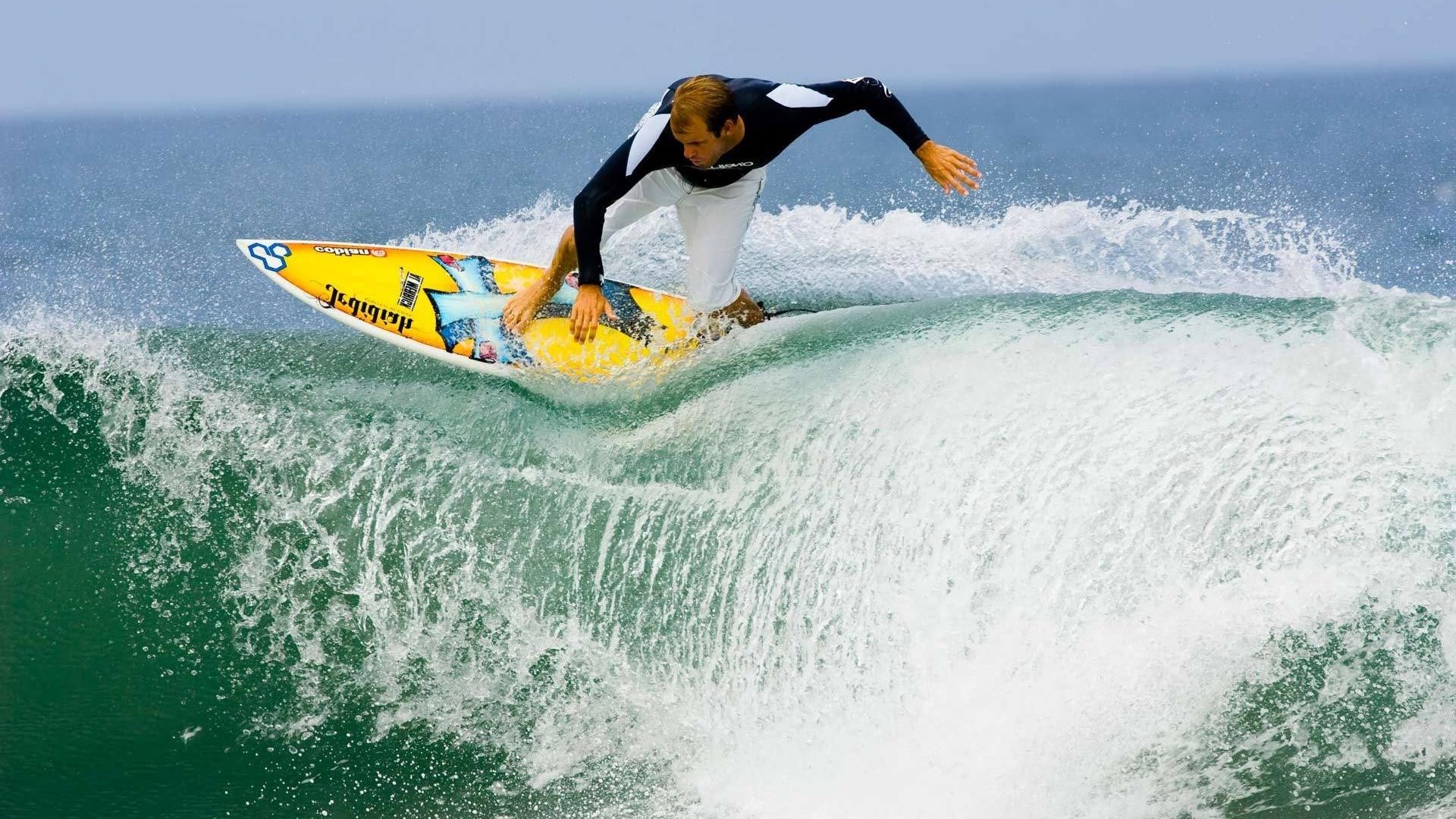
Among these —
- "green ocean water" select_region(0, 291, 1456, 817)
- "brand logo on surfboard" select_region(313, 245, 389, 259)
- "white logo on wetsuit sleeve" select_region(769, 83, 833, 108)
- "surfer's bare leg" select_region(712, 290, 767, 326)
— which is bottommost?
"green ocean water" select_region(0, 291, 1456, 817)

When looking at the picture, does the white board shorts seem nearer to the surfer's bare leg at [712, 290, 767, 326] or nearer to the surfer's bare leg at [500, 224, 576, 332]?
the surfer's bare leg at [712, 290, 767, 326]

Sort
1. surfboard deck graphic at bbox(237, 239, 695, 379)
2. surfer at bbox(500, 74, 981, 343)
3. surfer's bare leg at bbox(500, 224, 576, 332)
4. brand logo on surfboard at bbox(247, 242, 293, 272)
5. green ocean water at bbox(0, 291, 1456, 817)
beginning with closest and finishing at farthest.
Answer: green ocean water at bbox(0, 291, 1456, 817), surfer at bbox(500, 74, 981, 343), surfer's bare leg at bbox(500, 224, 576, 332), surfboard deck graphic at bbox(237, 239, 695, 379), brand logo on surfboard at bbox(247, 242, 293, 272)

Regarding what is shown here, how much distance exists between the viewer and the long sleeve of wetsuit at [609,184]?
3.84m

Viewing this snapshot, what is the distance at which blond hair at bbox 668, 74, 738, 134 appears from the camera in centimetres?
364

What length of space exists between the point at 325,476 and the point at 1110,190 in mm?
12892

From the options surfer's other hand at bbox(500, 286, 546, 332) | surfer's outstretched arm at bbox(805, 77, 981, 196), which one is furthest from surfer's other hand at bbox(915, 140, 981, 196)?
surfer's other hand at bbox(500, 286, 546, 332)

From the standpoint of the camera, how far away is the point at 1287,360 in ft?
11.4

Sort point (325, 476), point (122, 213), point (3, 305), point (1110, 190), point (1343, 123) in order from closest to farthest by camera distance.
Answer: point (325, 476) → point (3, 305) → point (122, 213) → point (1110, 190) → point (1343, 123)

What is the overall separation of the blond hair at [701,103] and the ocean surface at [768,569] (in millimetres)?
923

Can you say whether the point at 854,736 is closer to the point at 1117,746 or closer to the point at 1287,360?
the point at 1117,746

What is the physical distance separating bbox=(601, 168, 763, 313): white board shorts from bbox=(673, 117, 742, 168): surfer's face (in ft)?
0.94

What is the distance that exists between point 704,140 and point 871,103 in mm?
746

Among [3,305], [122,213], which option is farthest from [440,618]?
[122,213]

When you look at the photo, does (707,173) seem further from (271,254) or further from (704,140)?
(271,254)
